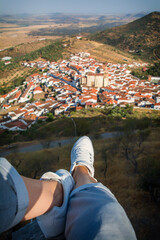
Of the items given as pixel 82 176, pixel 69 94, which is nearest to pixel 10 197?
pixel 82 176

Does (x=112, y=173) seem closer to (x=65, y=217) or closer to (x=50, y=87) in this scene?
(x=65, y=217)

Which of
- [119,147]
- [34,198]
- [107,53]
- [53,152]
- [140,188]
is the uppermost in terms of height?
[107,53]

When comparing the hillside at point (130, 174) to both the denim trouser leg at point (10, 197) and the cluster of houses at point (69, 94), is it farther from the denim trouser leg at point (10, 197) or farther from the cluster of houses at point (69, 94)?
the cluster of houses at point (69, 94)

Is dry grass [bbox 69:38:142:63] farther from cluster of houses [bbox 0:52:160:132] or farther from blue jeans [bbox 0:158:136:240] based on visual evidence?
blue jeans [bbox 0:158:136:240]

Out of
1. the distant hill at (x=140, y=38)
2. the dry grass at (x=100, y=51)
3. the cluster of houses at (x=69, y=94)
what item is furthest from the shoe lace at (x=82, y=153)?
the distant hill at (x=140, y=38)

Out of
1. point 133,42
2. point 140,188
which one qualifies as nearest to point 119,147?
point 140,188

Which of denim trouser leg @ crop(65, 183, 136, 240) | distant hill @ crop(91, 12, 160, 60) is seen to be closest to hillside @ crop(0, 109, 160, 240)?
denim trouser leg @ crop(65, 183, 136, 240)
